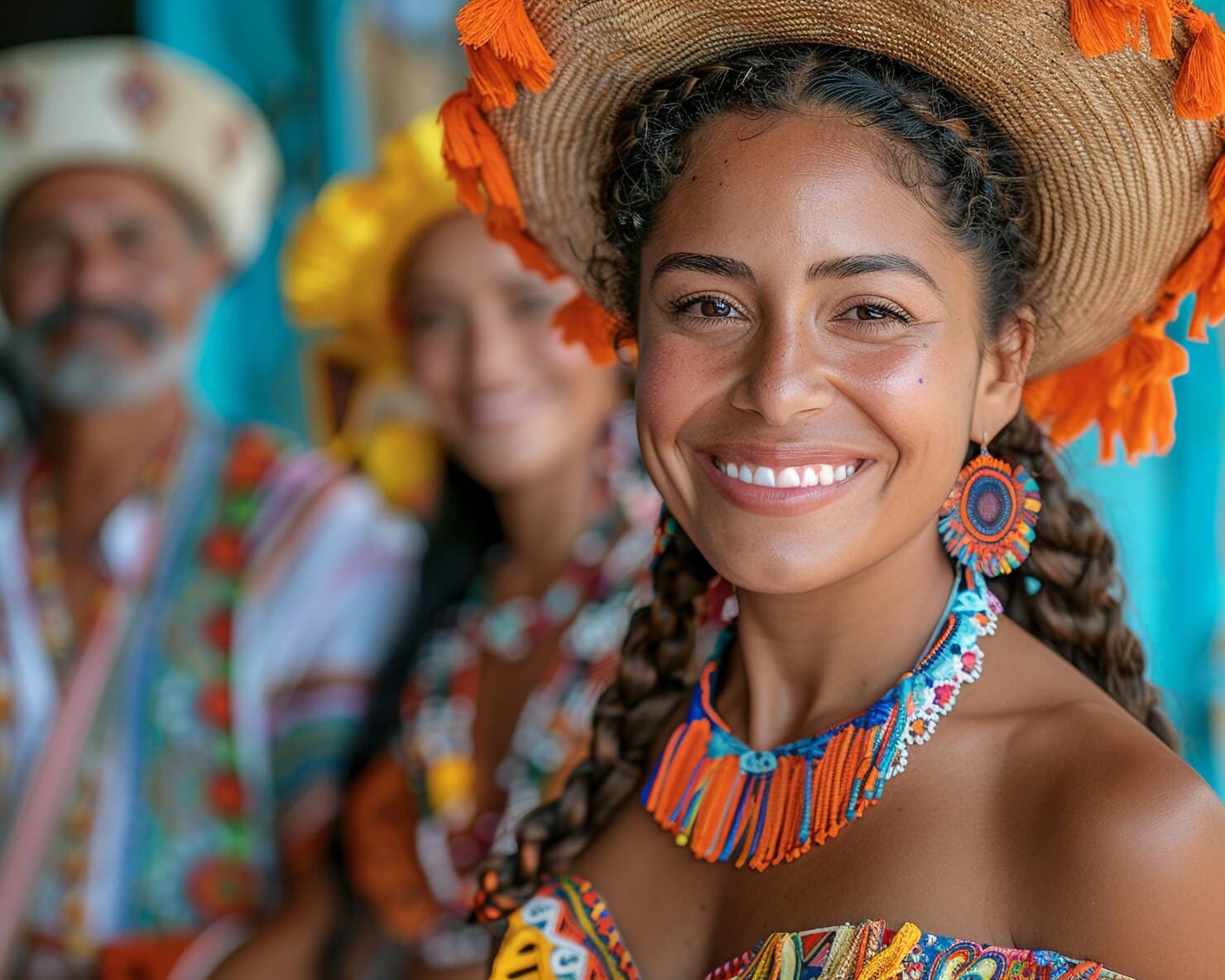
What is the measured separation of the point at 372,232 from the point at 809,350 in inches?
77.3

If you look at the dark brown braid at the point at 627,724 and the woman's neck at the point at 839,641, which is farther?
the dark brown braid at the point at 627,724

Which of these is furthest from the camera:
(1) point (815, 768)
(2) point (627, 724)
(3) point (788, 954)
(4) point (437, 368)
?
(4) point (437, 368)

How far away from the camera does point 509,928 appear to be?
1.69 metres

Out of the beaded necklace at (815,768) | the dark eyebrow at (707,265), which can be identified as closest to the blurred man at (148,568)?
the beaded necklace at (815,768)

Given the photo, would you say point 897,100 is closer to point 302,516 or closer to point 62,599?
point 302,516

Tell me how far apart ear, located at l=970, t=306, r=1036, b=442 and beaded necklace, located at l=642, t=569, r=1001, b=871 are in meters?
0.18

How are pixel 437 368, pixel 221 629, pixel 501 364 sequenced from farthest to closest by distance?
pixel 221 629 → pixel 437 368 → pixel 501 364

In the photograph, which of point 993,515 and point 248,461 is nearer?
point 993,515

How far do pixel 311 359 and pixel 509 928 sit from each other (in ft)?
9.54

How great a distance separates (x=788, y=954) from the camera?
4.72 feet

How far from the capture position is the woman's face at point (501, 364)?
9.94 ft

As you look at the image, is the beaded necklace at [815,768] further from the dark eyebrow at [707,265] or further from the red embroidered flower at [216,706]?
the red embroidered flower at [216,706]

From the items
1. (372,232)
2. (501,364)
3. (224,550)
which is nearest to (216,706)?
(224,550)

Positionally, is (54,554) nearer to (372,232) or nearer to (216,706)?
(216,706)
